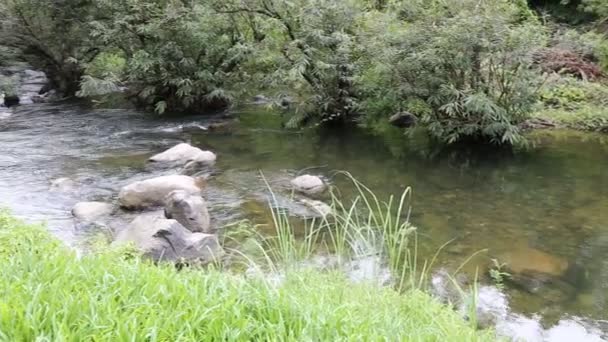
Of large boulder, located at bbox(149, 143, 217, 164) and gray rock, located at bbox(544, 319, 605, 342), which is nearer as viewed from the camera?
gray rock, located at bbox(544, 319, 605, 342)

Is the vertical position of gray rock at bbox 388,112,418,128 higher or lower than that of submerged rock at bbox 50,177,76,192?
A: lower

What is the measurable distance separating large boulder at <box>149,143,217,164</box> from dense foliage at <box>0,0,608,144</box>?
2835mm

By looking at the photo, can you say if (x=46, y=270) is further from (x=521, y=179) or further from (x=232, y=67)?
(x=232, y=67)

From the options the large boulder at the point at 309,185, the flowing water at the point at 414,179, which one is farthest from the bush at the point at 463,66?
the large boulder at the point at 309,185

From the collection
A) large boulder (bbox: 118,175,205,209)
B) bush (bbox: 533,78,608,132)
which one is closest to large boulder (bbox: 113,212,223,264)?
large boulder (bbox: 118,175,205,209)

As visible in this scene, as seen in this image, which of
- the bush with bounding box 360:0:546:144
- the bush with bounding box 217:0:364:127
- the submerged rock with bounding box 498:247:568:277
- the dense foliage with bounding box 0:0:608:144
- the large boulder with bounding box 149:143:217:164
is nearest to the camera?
the submerged rock with bounding box 498:247:568:277

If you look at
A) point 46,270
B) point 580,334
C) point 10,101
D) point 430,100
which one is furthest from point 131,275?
point 10,101

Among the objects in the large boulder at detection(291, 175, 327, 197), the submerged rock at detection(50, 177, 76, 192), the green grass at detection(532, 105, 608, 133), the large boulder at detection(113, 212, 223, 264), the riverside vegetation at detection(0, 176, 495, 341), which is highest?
the riverside vegetation at detection(0, 176, 495, 341)

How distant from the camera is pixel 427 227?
674cm

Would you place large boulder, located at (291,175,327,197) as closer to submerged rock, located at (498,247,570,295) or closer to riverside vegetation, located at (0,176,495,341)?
submerged rock, located at (498,247,570,295)

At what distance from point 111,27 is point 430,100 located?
7.91 m

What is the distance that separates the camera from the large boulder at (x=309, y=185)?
7.88 m

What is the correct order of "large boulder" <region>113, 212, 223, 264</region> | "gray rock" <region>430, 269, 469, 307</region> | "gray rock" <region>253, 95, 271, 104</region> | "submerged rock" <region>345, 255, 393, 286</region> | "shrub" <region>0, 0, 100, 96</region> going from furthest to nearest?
"gray rock" <region>253, 95, 271, 104</region> < "shrub" <region>0, 0, 100, 96</region> < "large boulder" <region>113, 212, 223, 264</region> < "gray rock" <region>430, 269, 469, 307</region> < "submerged rock" <region>345, 255, 393, 286</region>

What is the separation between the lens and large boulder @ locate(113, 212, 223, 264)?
5.46m
